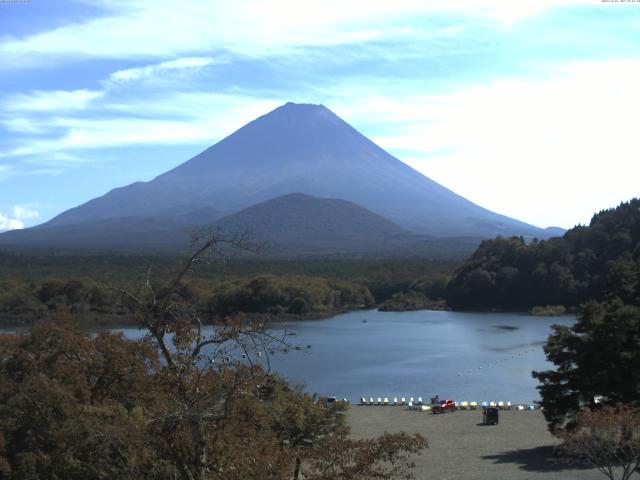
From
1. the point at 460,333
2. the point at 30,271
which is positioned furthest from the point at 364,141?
the point at 460,333

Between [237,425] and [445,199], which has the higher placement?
[445,199]

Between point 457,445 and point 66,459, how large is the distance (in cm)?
899

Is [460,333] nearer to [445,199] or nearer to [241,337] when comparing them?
[241,337]

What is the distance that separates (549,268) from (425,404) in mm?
27565

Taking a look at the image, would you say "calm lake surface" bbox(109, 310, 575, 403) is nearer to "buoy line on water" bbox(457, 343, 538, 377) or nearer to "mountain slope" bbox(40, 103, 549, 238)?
"buoy line on water" bbox(457, 343, 538, 377)

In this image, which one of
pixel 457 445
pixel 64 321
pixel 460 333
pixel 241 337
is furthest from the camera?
pixel 460 333

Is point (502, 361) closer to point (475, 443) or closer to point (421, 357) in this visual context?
point (421, 357)

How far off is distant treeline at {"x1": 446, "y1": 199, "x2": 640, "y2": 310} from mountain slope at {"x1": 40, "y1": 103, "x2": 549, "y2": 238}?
79254 mm

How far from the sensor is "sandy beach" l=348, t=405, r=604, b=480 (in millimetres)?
12008

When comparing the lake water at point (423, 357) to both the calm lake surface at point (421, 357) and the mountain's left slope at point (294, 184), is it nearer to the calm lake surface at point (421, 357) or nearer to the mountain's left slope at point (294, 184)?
the calm lake surface at point (421, 357)

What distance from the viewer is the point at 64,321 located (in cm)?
1060

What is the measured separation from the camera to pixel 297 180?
141 m

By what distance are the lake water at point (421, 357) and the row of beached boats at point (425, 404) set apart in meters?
0.82

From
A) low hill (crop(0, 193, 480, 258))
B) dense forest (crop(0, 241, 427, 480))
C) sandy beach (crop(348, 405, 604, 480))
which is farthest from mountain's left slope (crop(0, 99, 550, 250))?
dense forest (crop(0, 241, 427, 480))
